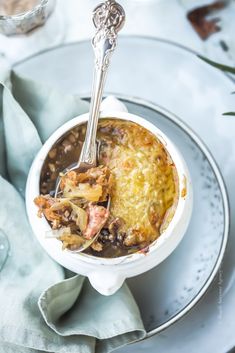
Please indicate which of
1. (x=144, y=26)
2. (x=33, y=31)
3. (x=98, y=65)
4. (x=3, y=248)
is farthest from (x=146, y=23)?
(x=3, y=248)

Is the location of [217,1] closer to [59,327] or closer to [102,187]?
[102,187]

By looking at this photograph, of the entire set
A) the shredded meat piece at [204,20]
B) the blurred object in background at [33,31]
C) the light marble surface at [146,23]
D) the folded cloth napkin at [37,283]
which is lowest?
the folded cloth napkin at [37,283]

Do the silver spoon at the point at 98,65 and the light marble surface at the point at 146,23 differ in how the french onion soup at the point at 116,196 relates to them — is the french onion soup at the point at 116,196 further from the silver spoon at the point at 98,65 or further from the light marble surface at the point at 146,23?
the light marble surface at the point at 146,23

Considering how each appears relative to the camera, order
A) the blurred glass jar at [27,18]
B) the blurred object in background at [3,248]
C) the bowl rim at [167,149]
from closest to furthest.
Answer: the bowl rim at [167,149]
the blurred object in background at [3,248]
the blurred glass jar at [27,18]

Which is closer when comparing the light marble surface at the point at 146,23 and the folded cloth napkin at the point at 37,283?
the folded cloth napkin at the point at 37,283

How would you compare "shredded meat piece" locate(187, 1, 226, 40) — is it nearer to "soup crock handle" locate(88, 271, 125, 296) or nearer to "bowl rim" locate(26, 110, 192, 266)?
"bowl rim" locate(26, 110, 192, 266)

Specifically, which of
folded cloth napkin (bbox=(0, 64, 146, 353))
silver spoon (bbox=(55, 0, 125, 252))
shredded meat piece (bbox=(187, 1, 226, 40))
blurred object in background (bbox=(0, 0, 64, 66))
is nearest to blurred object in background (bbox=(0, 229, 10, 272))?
folded cloth napkin (bbox=(0, 64, 146, 353))

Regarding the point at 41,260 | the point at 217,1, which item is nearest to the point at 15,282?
the point at 41,260

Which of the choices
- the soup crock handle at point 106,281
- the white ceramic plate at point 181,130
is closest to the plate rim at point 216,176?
the white ceramic plate at point 181,130
